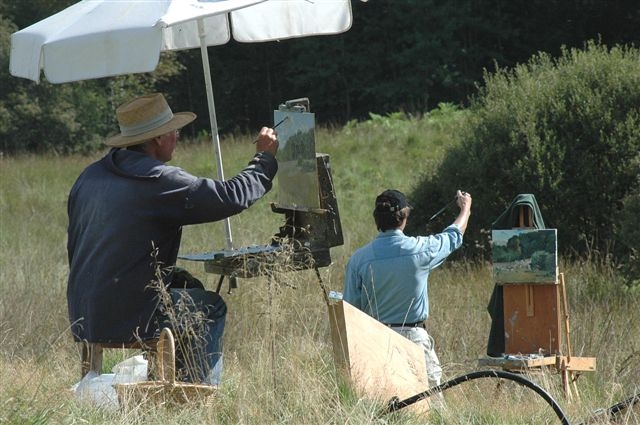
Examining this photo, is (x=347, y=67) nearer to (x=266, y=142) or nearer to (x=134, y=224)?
(x=266, y=142)

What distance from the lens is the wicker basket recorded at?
5.22 m

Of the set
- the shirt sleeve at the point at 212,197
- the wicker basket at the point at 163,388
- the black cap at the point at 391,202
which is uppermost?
the shirt sleeve at the point at 212,197

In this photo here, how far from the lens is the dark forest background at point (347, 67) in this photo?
36.0m

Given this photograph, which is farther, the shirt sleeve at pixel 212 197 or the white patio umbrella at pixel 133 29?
the white patio umbrella at pixel 133 29

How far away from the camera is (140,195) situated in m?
5.61

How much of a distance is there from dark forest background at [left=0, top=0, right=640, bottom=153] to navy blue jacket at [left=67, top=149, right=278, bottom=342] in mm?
29008

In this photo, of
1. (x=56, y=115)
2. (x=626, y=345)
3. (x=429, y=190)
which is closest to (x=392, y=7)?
(x=56, y=115)

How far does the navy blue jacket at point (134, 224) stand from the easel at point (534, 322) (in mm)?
1713

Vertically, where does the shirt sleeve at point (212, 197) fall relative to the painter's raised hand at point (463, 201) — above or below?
above

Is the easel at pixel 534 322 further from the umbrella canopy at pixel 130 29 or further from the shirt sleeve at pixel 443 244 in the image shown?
the umbrella canopy at pixel 130 29

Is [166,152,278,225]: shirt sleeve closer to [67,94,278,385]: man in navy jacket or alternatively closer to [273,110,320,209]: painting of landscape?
[67,94,278,385]: man in navy jacket

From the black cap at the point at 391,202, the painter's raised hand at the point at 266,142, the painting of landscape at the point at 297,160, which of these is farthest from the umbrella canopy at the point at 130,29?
the black cap at the point at 391,202

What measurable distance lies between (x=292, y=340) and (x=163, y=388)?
1.62m

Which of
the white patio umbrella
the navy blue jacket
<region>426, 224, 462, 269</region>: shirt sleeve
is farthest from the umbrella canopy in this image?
<region>426, 224, 462, 269</region>: shirt sleeve
